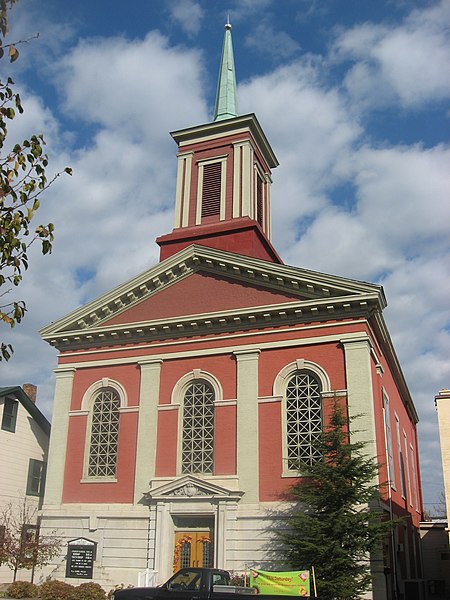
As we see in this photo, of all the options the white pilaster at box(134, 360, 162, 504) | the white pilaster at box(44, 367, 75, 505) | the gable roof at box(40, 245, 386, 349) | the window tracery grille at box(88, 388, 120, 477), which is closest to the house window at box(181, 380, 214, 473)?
the white pilaster at box(134, 360, 162, 504)

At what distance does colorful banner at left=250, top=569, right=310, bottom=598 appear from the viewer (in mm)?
16594

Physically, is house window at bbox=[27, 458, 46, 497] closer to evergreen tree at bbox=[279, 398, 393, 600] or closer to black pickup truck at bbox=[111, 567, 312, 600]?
evergreen tree at bbox=[279, 398, 393, 600]

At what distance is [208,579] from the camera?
49.6 feet

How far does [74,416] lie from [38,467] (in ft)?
16.6

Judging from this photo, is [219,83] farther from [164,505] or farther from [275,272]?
[164,505]

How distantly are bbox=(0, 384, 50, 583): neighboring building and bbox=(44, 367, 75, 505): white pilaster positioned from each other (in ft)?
9.11

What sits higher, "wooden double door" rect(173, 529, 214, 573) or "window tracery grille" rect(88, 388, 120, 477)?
"window tracery grille" rect(88, 388, 120, 477)

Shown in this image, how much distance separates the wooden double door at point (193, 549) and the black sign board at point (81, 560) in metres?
3.09

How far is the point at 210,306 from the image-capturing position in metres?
24.8

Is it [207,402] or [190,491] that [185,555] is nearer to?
[190,491]

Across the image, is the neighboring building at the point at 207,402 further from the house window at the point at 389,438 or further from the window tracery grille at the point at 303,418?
the house window at the point at 389,438

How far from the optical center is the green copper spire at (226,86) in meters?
34.2

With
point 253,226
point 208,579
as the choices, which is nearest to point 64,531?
point 208,579

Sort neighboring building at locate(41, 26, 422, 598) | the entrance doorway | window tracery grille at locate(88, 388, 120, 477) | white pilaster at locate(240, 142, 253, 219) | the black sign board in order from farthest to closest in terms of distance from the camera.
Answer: white pilaster at locate(240, 142, 253, 219) → window tracery grille at locate(88, 388, 120, 477) → the black sign board → the entrance doorway → neighboring building at locate(41, 26, 422, 598)
